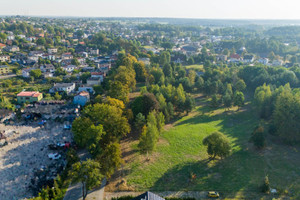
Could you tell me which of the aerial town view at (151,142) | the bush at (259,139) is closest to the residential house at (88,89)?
the aerial town view at (151,142)

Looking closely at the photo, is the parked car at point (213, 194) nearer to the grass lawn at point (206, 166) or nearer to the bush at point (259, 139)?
the grass lawn at point (206, 166)

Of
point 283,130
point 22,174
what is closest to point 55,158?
point 22,174

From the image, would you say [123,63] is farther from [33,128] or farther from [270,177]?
[270,177]

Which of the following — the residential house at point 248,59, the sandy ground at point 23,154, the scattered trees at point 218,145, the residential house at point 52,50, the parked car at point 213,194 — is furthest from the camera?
the residential house at point 248,59

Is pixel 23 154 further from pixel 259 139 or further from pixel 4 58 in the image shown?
pixel 4 58

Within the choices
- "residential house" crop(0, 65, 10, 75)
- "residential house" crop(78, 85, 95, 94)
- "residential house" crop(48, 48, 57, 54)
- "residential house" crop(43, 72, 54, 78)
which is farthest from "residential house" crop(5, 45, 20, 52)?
"residential house" crop(78, 85, 95, 94)

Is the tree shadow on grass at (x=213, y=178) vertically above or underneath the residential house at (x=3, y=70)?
underneath
